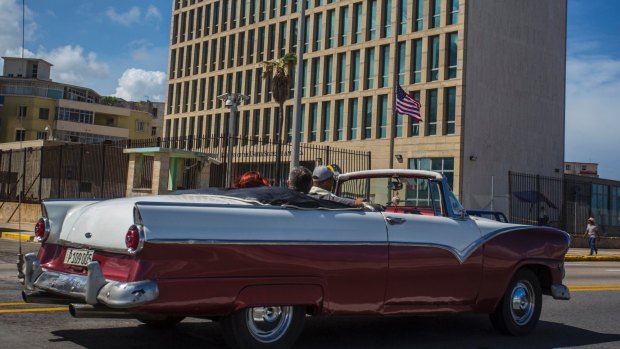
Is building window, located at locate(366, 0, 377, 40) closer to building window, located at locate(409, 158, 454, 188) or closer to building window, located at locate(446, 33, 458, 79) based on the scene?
building window, located at locate(446, 33, 458, 79)

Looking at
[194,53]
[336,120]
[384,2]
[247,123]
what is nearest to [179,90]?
[194,53]

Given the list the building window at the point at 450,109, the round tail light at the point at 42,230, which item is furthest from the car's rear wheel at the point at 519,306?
the building window at the point at 450,109

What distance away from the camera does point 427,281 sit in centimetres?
590

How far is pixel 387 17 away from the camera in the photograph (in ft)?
148

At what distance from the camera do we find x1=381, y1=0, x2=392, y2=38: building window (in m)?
44.7

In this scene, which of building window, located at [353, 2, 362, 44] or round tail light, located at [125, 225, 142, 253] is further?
building window, located at [353, 2, 362, 44]

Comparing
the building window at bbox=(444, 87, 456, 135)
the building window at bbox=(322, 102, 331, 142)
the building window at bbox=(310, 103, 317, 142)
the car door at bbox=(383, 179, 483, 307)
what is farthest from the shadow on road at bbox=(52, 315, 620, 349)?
the building window at bbox=(310, 103, 317, 142)

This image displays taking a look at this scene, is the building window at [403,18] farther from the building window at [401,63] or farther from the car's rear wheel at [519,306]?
the car's rear wheel at [519,306]

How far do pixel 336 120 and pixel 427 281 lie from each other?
1648 inches

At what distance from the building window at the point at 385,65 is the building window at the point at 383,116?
38.6 inches

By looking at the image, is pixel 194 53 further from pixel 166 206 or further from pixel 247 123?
pixel 166 206

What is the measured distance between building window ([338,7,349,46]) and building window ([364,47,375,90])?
8.23 feet

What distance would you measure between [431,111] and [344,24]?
1039cm

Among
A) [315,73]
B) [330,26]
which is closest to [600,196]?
[315,73]
